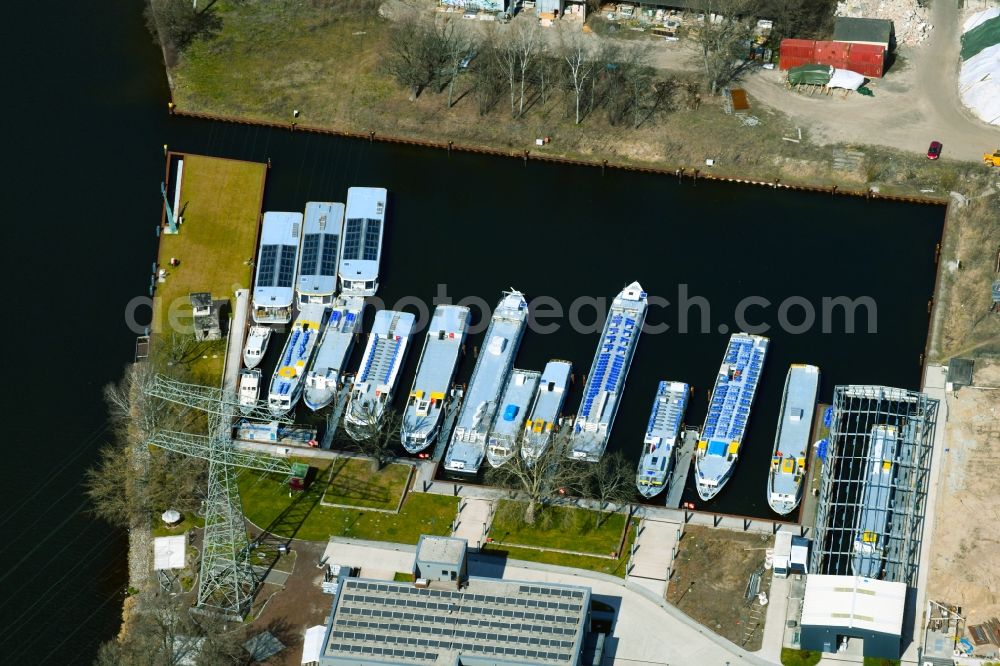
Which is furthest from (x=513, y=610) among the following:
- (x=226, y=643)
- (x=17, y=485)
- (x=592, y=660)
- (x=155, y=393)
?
(x=17, y=485)

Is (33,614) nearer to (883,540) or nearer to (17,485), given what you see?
(17,485)

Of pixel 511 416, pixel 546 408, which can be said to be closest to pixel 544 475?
pixel 511 416

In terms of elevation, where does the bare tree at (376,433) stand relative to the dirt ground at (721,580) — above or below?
above

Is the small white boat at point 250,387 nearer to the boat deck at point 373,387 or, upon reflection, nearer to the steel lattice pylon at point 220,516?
the boat deck at point 373,387

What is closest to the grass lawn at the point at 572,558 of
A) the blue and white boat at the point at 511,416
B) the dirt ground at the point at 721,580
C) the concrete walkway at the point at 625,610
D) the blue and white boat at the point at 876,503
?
the concrete walkway at the point at 625,610

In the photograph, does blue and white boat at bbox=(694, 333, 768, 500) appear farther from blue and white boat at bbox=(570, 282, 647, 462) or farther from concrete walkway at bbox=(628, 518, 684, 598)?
blue and white boat at bbox=(570, 282, 647, 462)

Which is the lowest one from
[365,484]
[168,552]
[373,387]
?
[168,552]

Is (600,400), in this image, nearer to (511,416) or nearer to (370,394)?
(511,416)
